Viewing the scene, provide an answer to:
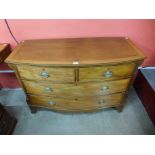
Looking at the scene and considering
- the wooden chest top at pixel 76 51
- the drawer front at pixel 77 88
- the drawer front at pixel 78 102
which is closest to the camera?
the wooden chest top at pixel 76 51

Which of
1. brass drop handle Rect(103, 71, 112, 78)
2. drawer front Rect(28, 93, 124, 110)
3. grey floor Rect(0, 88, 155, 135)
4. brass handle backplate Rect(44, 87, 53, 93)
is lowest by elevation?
grey floor Rect(0, 88, 155, 135)

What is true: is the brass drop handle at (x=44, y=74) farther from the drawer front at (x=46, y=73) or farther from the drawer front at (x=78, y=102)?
the drawer front at (x=78, y=102)

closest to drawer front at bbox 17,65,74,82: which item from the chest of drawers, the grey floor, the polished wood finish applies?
the chest of drawers

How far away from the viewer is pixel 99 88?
1.29 metres

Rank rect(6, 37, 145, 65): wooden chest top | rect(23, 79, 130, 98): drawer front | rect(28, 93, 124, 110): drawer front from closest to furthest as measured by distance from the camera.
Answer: rect(6, 37, 145, 65): wooden chest top, rect(23, 79, 130, 98): drawer front, rect(28, 93, 124, 110): drawer front

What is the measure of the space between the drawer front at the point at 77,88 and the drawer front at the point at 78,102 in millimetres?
77

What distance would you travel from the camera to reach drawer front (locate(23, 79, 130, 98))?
1252mm

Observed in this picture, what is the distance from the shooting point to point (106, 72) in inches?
45.4

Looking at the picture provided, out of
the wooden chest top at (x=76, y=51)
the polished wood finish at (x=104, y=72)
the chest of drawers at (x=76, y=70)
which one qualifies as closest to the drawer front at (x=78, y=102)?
the chest of drawers at (x=76, y=70)

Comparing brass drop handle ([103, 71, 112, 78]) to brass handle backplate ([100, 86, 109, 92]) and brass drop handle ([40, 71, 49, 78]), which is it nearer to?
brass handle backplate ([100, 86, 109, 92])

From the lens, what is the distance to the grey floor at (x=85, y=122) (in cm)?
148
